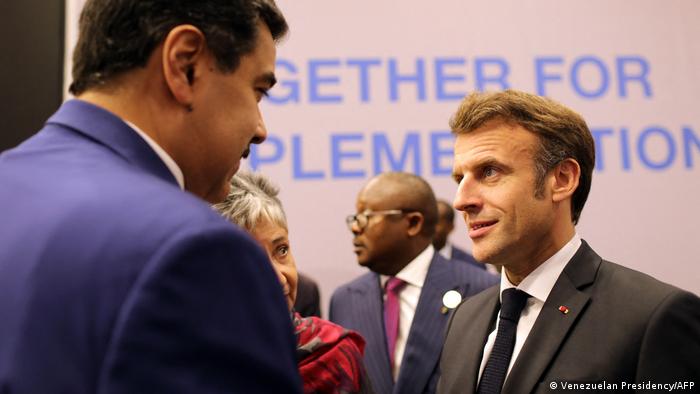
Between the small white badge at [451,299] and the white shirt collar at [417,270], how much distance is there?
0.28 m

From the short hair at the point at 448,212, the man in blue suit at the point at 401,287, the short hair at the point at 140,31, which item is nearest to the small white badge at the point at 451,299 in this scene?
the man in blue suit at the point at 401,287

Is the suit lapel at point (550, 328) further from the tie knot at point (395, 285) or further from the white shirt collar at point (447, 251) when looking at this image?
the white shirt collar at point (447, 251)

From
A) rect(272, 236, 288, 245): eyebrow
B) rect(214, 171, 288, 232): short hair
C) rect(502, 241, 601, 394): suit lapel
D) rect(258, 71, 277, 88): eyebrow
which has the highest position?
rect(258, 71, 277, 88): eyebrow

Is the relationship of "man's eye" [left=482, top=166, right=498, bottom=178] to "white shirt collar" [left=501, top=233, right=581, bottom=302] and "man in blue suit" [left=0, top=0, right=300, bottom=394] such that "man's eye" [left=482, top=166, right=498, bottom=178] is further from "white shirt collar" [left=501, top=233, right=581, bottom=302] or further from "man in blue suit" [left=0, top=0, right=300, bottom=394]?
"man in blue suit" [left=0, top=0, right=300, bottom=394]

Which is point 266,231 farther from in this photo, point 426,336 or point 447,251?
point 447,251

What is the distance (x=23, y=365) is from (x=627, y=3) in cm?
488

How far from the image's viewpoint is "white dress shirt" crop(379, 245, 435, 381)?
342 cm

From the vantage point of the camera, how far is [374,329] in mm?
3451

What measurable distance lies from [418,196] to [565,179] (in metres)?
1.91

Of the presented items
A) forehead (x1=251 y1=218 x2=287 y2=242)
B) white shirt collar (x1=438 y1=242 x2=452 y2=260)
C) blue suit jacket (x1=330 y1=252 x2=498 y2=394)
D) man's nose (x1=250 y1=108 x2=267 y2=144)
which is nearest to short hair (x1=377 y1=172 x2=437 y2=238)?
blue suit jacket (x1=330 y1=252 x2=498 y2=394)

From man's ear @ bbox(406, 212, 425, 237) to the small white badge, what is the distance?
613 millimetres

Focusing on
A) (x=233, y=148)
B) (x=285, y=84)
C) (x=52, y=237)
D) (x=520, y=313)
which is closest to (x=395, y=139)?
(x=285, y=84)

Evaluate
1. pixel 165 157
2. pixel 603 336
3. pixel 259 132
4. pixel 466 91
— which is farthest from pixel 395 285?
pixel 165 157

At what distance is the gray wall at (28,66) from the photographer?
2807mm
